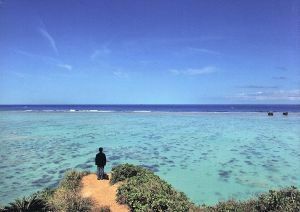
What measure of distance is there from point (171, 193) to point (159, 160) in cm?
1261

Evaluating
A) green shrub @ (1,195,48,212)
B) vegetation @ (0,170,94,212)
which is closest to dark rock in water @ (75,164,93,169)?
vegetation @ (0,170,94,212)

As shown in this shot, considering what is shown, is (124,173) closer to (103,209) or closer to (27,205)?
(103,209)

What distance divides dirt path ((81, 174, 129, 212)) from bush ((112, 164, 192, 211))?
0.37 m

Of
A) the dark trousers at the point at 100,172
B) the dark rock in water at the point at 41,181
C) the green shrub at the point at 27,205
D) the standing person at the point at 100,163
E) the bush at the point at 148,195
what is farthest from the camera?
the dark rock in water at the point at 41,181

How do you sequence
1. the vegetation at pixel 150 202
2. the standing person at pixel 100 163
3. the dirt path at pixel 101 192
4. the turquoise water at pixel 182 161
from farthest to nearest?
1. the turquoise water at pixel 182 161
2. the standing person at pixel 100 163
3. the dirt path at pixel 101 192
4. the vegetation at pixel 150 202

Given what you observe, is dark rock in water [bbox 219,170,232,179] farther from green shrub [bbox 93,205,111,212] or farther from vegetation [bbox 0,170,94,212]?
green shrub [bbox 93,205,111,212]

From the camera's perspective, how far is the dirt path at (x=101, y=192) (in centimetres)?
1473

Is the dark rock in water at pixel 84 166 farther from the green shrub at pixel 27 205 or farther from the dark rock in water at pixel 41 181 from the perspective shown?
the green shrub at pixel 27 205

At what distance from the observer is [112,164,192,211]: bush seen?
1327 cm

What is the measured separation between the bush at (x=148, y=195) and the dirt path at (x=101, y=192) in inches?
14.7

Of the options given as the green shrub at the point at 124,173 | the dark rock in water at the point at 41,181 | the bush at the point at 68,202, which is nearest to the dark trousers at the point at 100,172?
the green shrub at the point at 124,173

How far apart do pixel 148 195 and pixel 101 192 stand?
343cm

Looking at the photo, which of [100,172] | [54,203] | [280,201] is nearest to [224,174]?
[100,172]

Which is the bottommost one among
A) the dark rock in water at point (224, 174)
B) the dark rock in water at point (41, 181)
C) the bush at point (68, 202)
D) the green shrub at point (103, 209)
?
the dark rock in water at point (41, 181)
